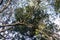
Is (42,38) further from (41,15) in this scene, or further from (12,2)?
(12,2)

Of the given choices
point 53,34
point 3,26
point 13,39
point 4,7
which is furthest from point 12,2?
point 53,34

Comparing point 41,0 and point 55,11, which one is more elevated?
→ point 41,0

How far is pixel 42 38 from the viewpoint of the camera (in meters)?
2.20

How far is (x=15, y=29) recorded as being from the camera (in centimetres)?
226

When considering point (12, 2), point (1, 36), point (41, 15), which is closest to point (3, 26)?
point (1, 36)

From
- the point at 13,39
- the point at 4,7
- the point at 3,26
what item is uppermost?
the point at 4,7

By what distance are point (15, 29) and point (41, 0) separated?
49 cm

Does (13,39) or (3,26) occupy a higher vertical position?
(3,26)

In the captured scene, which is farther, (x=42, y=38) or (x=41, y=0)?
(x=41, y=0)

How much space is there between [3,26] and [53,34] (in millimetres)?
614

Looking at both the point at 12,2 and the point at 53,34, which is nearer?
the point at 53,34

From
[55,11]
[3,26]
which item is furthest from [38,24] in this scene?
[3,26]

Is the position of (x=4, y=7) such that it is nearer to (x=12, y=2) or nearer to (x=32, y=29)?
(x=12, y=2)

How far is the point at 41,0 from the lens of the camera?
2336 millimetres
